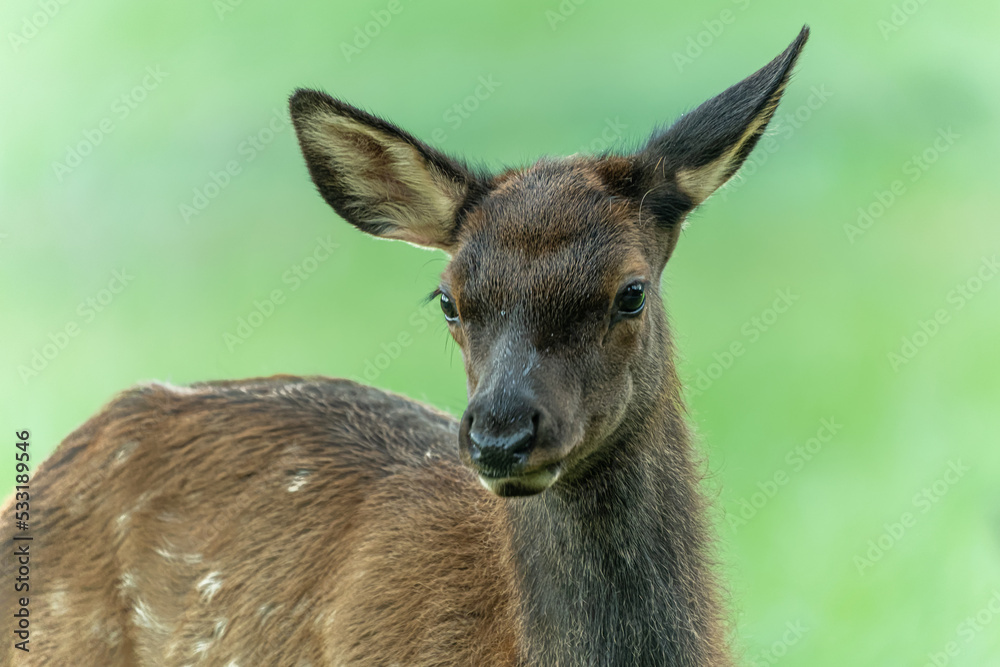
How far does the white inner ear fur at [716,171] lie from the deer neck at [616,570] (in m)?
1.15

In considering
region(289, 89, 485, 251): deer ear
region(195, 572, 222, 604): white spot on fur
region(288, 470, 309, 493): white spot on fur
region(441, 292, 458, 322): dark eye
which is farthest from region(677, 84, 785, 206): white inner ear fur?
region(195, 572, 222, 604): white spot on fur

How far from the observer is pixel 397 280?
15.4 meters

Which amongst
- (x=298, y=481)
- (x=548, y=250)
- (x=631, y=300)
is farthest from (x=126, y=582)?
(x=631, y=300)

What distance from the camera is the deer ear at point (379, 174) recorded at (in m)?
5.54

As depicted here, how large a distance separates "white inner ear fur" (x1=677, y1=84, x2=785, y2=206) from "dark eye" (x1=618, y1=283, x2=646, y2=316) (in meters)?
0.76

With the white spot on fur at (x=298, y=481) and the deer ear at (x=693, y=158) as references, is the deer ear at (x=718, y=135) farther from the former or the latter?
the white spot on fur at (x=298, y=481)

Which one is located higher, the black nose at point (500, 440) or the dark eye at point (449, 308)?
the black nose at point (500, 440)

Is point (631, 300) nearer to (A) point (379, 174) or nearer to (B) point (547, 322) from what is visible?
(B) point (547, 322)

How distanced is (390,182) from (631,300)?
165 centimetres

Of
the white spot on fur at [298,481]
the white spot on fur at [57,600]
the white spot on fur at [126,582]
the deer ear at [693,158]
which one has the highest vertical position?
the deer ear at [693,158]

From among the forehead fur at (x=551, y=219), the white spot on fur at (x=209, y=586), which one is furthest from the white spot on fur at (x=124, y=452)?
the forehead fur at (x=551, y=219)

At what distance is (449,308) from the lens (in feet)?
17.3

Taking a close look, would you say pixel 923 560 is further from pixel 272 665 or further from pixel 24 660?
pixel 24 660

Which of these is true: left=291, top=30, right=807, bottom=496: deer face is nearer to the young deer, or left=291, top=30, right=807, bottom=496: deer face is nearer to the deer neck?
the young deer
